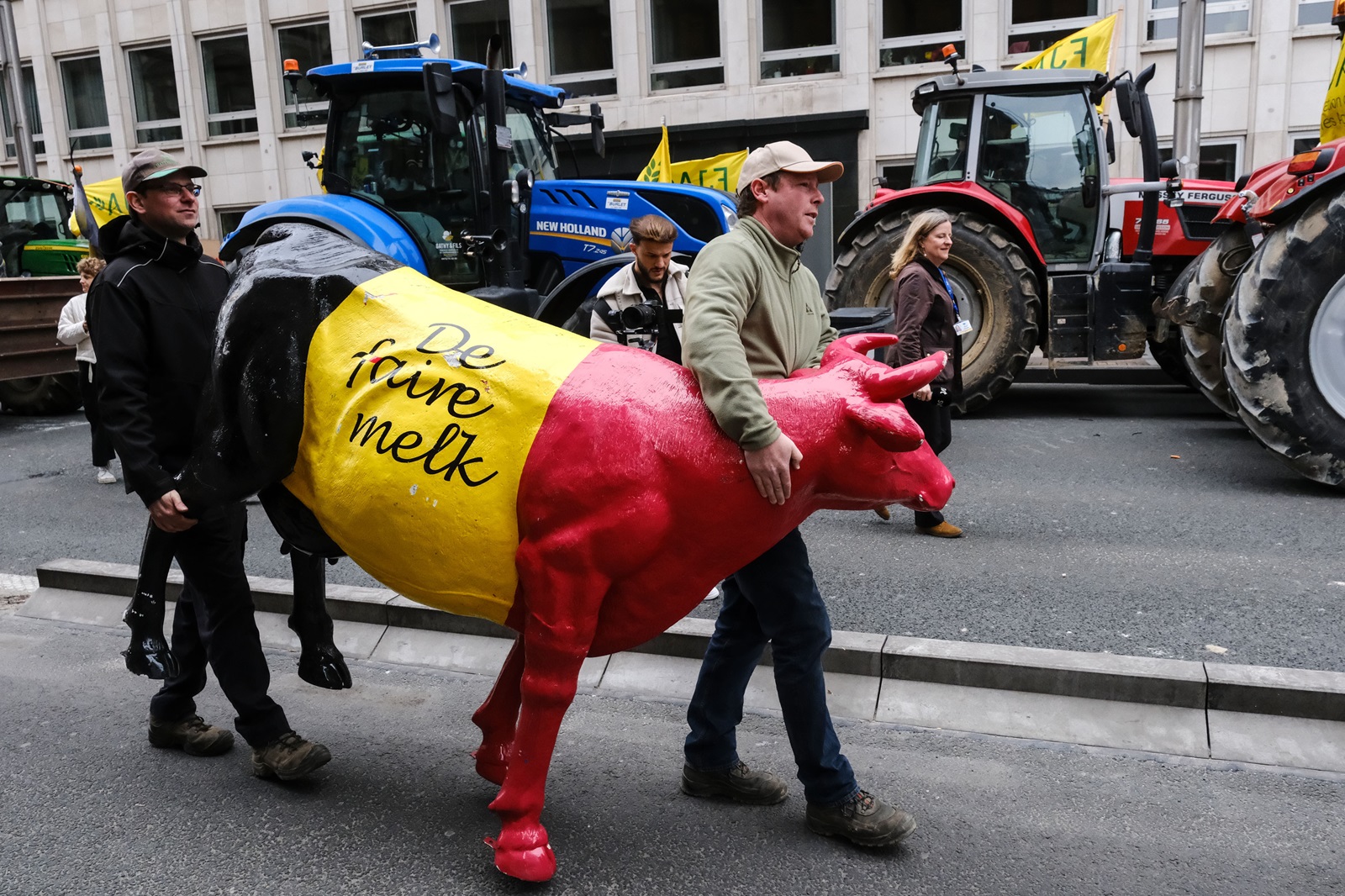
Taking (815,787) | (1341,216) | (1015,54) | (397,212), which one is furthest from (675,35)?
(815,787)

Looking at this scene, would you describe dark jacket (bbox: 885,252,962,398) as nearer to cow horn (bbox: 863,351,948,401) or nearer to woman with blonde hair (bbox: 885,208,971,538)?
woman with blonde hair (bbox: 885,208,971,538)

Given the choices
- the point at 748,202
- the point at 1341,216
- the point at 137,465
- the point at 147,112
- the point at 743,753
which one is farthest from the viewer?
the point at 147,112

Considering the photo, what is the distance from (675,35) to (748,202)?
16.2m

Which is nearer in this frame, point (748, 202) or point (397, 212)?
point (748, 202)

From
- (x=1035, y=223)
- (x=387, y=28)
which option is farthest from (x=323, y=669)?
(x=387, y=28)

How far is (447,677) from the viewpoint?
4289 mm

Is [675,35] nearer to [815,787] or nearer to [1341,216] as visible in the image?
[1341,216]

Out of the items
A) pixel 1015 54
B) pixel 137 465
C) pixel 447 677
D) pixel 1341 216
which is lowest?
pixel 447 677

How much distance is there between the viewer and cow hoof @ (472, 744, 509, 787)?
3.20 m

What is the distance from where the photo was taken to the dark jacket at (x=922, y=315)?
5594 millimetres

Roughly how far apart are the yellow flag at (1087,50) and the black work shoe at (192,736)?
10.4 m

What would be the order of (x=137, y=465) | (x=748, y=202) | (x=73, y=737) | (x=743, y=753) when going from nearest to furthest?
(x=748, y=202)
(x=137, y=465)
(x=743, y=753)
(x=73, y=737)

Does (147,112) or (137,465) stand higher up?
(147,112)

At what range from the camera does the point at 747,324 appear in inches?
113
